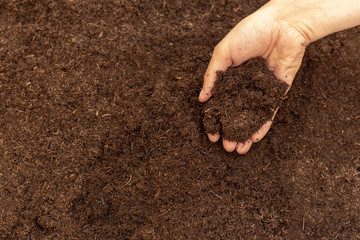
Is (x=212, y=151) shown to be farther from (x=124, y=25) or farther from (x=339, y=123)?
(x=124, y=25)

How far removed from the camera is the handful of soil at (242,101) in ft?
6.84

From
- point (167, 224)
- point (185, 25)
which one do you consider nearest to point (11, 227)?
point (167, 224)

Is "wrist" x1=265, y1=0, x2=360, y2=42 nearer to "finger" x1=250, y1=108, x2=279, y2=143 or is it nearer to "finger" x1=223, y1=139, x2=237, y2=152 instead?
"finger" x1=250, y1=108, x2=279, y2=143

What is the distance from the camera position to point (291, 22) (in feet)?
7.18

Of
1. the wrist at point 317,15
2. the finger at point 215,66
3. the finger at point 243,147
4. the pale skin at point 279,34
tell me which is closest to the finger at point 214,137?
the pale skin at point 279,34

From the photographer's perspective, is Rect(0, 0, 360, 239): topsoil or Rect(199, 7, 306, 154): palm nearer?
Rect(0, 0, 360, 239): topsoil

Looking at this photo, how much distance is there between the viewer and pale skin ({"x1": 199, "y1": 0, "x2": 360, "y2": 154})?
2137mm

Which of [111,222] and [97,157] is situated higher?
[97,157]

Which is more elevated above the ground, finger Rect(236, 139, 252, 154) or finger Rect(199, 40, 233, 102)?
finger Rect(199, 40, 233, 102)

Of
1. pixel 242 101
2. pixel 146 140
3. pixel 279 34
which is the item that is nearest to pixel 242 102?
pixel 242 101

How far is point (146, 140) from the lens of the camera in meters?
2.18

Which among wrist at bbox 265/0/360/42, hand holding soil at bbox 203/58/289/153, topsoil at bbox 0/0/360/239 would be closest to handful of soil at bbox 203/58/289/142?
hand holding soil at bbox 203/58/289/153

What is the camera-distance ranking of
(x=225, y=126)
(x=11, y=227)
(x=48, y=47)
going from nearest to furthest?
(x=11, y=227) < (x=225, y=126) < (x=48, y=47)

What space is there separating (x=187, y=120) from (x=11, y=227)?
47.6 inches
